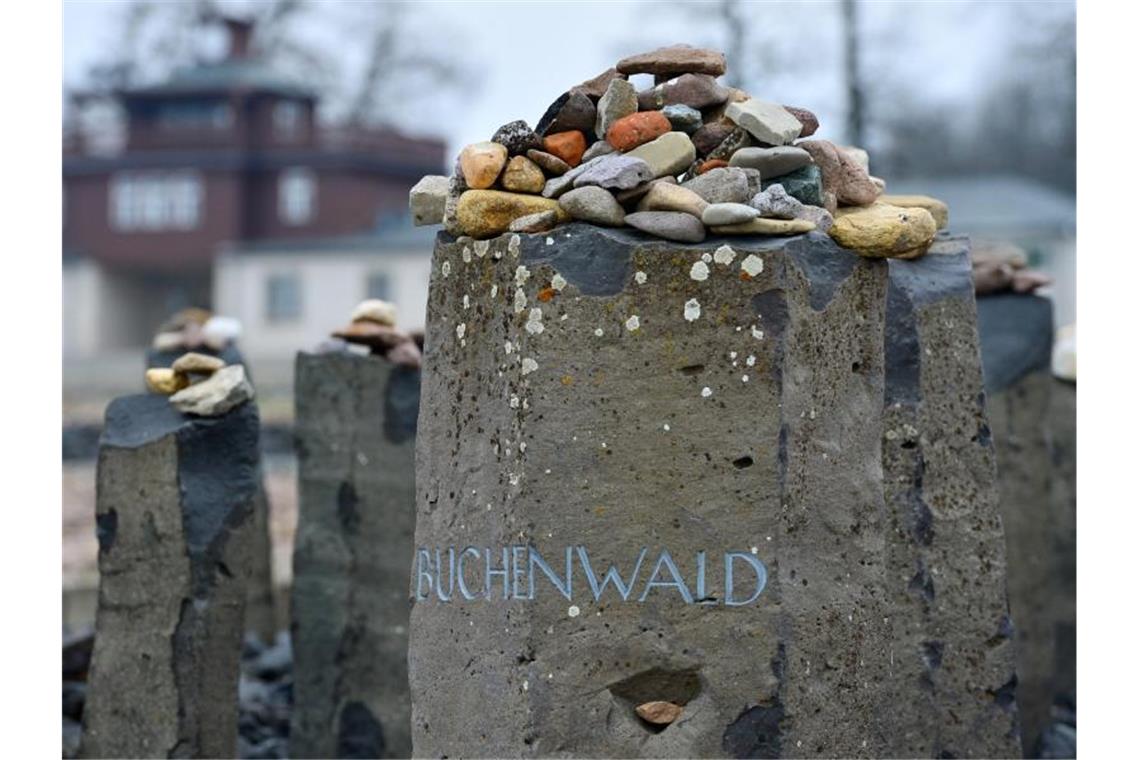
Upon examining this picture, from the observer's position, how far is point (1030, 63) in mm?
33375

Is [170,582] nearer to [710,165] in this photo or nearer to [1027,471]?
[710,165]

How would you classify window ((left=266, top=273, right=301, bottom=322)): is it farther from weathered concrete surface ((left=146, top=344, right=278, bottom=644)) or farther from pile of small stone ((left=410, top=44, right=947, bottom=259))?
pile of small stone ((left=410, top=44, right=947, bottom=259))

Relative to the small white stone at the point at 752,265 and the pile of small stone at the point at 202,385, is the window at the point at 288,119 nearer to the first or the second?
the pile of small stone at the point at 202,385

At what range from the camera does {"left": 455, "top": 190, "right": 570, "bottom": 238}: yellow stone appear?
577 cm

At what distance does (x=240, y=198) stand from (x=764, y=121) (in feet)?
128

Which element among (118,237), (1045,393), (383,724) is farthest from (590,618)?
(118,237)

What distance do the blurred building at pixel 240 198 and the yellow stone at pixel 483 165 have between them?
34.5m

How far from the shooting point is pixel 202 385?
8.07 meters

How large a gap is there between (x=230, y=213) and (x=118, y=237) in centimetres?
352

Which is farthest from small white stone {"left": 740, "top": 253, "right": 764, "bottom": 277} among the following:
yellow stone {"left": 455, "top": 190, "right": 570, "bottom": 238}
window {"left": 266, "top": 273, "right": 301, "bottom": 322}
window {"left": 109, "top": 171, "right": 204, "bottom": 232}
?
window {"left": 109, "top": 171, "right": 204, "bottom": 232}

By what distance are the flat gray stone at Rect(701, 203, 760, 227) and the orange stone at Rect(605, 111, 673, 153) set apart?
0.47m

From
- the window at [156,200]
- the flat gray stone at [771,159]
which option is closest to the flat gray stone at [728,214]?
the flat gray stone at [771,159]

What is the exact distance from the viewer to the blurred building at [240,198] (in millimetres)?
42062

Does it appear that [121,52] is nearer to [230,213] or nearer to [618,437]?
[230,213]
